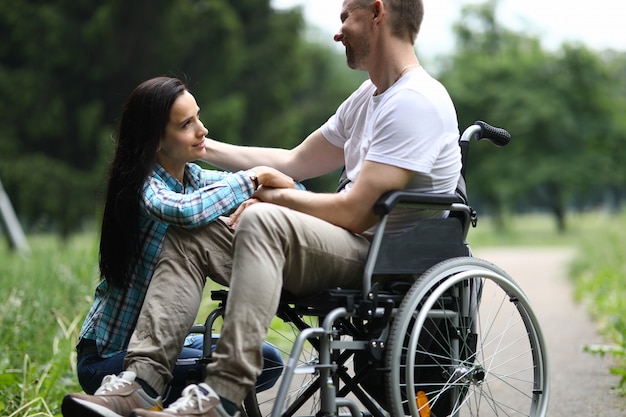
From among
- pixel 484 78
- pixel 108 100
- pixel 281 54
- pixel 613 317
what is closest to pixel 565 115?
pixel 484 78

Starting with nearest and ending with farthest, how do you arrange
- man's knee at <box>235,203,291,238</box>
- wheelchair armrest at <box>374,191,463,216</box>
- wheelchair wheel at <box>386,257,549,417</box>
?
1. man's knee at <box>235,203,291,238</box>
2. wheelchair armrest at <box>374,191,463,216</box>
3. wheelchair wheel at <box>386,257,549,417</box>

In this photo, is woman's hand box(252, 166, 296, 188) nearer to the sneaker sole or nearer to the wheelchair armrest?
the wheelchair armrest

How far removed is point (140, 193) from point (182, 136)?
223 millimetres

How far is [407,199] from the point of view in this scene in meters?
2.80

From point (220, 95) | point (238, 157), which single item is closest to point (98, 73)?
point (220, 95)

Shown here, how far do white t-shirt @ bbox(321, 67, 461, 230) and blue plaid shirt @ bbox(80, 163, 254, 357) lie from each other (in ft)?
1.39

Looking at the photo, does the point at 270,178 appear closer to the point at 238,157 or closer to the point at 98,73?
the point at 238,157

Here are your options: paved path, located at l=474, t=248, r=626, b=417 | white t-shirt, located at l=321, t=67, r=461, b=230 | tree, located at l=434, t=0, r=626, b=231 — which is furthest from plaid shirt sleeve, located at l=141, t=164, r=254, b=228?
tree, located at l=434, t=0, r=626, b=231

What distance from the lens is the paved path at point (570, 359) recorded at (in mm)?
4211

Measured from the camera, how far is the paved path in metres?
4.21

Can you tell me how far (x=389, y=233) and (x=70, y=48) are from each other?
1917 cm

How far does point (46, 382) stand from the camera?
13.0ft

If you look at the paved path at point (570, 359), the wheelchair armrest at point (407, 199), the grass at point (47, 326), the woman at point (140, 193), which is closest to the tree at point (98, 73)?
the paved path at point (570, 359)

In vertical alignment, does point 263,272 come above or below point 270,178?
below
